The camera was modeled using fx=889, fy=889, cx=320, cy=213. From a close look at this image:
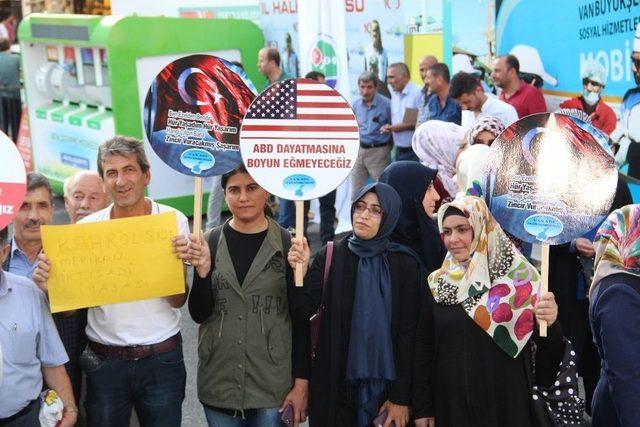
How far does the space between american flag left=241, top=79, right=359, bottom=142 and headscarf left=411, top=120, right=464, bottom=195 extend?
1.92 meters

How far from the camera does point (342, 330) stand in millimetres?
3643

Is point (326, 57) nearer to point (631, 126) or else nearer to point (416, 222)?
point (631, 126)

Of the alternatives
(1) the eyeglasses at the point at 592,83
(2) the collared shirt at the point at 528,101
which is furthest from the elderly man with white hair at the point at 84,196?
(2) the collared shirt at the point at 528,101

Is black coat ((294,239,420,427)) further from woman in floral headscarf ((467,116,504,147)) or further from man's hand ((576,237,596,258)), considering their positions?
woman in floral headscarf ((467,116,504,147))

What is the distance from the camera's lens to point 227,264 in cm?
363

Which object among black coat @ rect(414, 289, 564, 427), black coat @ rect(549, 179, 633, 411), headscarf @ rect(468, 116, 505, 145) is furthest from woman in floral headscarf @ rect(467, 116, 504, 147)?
black coat @ rect(414, 289, 564, 427)

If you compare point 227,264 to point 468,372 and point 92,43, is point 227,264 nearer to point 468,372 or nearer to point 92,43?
point 468,372

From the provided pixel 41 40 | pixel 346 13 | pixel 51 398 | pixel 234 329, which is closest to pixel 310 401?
pixel 234 329

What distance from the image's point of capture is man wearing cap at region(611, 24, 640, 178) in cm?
646

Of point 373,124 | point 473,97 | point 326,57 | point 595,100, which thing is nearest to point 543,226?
point 595,100

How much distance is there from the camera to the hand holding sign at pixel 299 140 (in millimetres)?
3533

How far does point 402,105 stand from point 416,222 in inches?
220

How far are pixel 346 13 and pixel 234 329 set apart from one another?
7218 millimetres

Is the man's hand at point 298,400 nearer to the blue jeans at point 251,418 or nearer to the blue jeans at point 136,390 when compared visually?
the blue jeans at point 251,418
